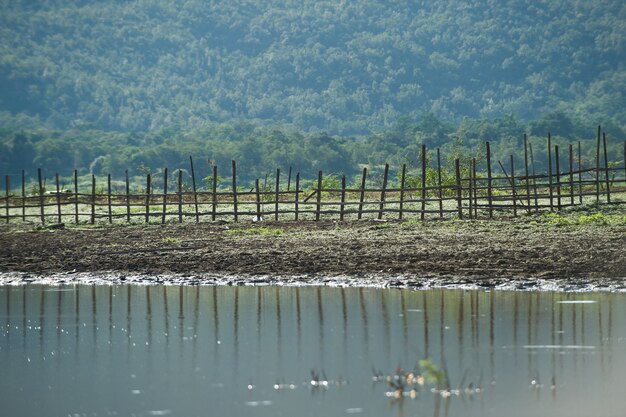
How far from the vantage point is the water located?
10.3m

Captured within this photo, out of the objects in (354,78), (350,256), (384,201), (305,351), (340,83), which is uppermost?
(354,78)

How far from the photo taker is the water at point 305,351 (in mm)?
10273

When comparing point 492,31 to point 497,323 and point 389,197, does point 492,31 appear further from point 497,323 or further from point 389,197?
point 497,323

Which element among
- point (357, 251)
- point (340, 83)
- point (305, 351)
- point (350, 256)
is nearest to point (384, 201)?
point (357, 251)

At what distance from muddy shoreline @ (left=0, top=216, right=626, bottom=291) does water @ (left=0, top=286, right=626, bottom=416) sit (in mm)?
1159

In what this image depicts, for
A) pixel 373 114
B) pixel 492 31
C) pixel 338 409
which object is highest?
pixel 492 31

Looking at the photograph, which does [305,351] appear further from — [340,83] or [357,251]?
[340,83]

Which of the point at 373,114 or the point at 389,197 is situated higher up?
the point at 373,114

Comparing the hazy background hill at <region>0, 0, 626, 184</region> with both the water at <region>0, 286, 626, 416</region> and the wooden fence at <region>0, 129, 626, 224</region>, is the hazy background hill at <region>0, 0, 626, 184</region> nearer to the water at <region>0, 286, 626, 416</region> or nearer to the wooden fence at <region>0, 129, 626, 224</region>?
the wooden fence at <region>0, 129, 626, 224</region>

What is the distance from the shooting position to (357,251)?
21656mm

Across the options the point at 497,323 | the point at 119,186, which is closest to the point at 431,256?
the point at 497,323

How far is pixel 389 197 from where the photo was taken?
46406 millimetres

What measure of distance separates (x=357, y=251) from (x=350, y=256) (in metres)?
0.69

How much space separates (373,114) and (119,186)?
2926 inches
